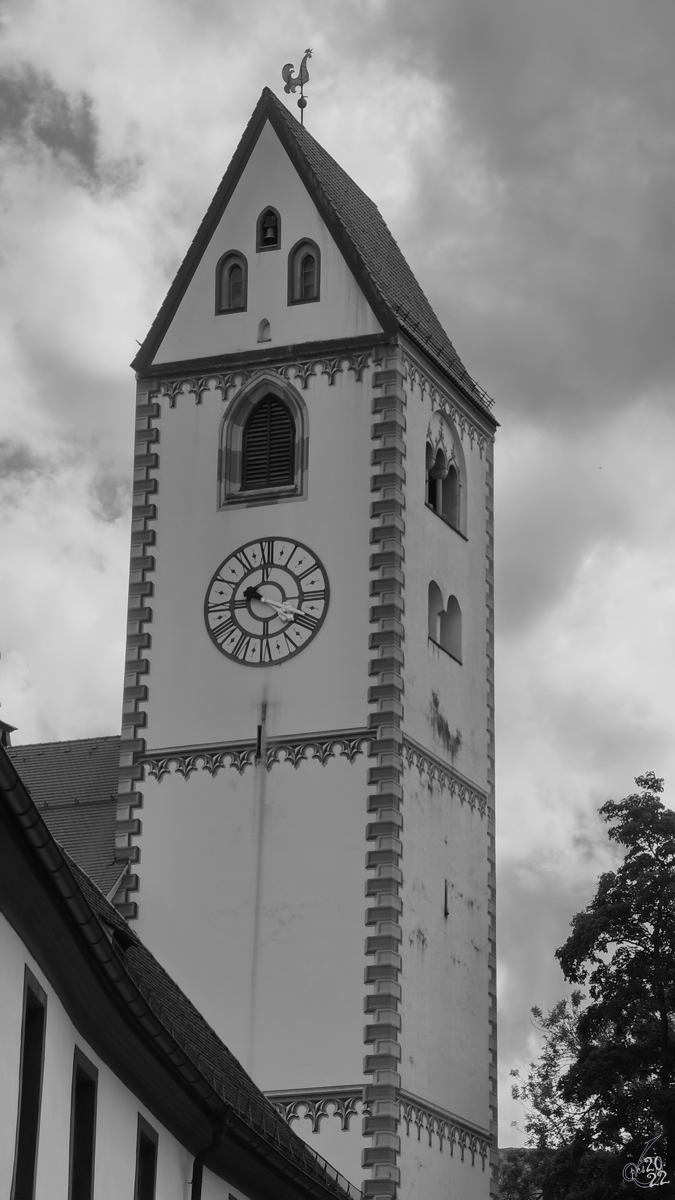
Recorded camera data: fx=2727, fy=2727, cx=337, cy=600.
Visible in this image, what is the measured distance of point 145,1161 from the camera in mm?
26562

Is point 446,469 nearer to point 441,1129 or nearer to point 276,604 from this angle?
point 276,604

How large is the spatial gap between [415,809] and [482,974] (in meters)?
3.58

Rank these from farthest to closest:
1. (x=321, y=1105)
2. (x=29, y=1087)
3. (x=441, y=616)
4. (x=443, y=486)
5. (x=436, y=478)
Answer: (x=443, y=486) → (x=436, y=478) → (x=441, y=616) → (x=321, y=1105) → (x=29, y=1087)

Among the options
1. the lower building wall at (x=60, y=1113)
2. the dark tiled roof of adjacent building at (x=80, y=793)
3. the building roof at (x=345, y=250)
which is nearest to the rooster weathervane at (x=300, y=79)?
the building roof at (x=345, y=250)

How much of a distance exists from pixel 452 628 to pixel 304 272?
6.44 meters

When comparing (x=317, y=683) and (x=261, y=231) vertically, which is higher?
(x=261, y=231)

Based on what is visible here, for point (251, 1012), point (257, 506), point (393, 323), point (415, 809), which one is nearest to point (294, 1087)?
point (251, 1012)

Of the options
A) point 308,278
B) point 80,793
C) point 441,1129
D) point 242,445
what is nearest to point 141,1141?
point 441,1129

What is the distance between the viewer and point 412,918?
136ft

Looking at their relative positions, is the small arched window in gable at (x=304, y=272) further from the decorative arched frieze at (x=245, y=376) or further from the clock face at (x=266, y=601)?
the clock face at (x=266, y=601)

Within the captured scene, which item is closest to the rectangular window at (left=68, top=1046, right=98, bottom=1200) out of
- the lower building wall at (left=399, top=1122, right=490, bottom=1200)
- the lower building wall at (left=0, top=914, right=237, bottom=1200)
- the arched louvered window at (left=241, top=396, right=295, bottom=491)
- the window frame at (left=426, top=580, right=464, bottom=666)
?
the lower building wall at (left=0, top=914, right=237, bottom=1200)

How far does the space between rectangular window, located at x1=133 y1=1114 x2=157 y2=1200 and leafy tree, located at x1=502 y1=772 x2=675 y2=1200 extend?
58.0 feet

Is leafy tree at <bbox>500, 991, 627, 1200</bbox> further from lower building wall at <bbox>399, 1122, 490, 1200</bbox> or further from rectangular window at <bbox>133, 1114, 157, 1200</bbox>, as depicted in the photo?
rectangular window at <bbox>133, 1114, 157, 1200</bbox>

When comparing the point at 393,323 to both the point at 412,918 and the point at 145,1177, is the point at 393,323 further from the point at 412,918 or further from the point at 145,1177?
the point at 145,1177
